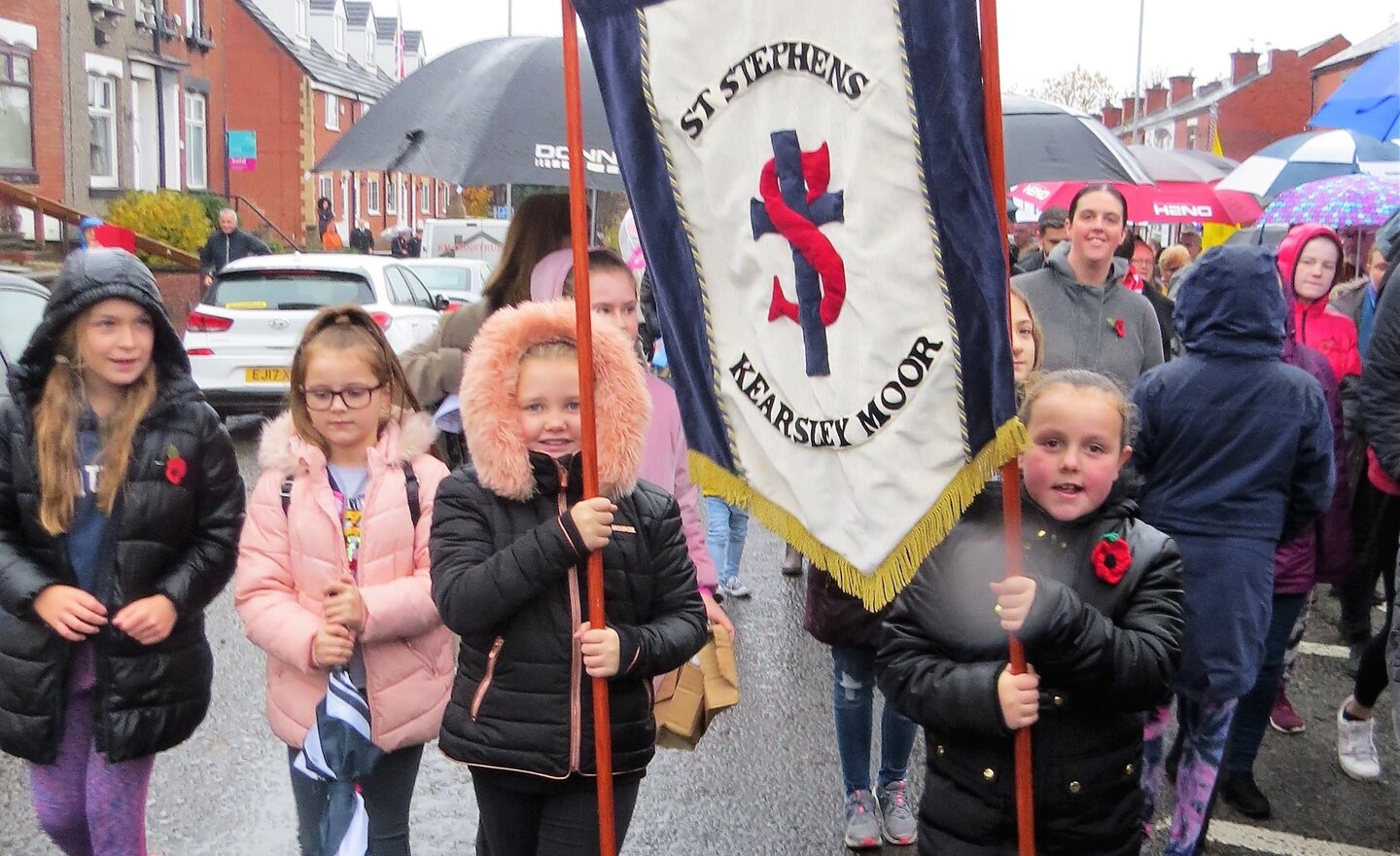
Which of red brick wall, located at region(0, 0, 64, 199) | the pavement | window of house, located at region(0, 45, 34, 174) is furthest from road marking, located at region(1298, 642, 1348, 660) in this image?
red brick wall, located at region(0, 0, 64, 199)

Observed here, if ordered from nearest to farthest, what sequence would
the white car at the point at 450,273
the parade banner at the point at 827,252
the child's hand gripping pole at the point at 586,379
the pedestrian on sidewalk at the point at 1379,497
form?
the parade banner at the point at 827,252, the child's hand gripping pole at the point at 586,379, the pedestrian on sidewalk at the point at 1379,497, the white car at the point at 450,273

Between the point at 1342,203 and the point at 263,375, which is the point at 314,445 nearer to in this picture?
the point at 1342,203

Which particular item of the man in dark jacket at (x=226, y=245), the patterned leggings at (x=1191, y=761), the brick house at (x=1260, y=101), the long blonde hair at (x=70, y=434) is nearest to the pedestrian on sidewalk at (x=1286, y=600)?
the patterned leggings at (x=1191, y=761)

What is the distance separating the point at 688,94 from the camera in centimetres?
258

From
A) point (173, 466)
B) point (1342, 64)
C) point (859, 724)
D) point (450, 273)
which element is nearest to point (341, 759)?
point (173, 466)

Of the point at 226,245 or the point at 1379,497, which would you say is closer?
the point at 1379,497

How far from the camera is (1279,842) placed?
4.61 meters

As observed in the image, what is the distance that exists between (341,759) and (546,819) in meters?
0.55

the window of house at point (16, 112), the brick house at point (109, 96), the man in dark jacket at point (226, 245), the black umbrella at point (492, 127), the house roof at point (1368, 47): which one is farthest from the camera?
the house roof at point (1368, 47)

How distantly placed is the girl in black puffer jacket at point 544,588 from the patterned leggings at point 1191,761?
5.95 ft

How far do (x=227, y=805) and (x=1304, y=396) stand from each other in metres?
3.71

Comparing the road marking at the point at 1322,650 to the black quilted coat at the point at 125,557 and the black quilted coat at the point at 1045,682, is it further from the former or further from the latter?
the black quilted coat at the point at 125,557

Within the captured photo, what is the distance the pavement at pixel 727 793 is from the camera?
453cm

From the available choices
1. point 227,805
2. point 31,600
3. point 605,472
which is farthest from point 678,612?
point 227,805
